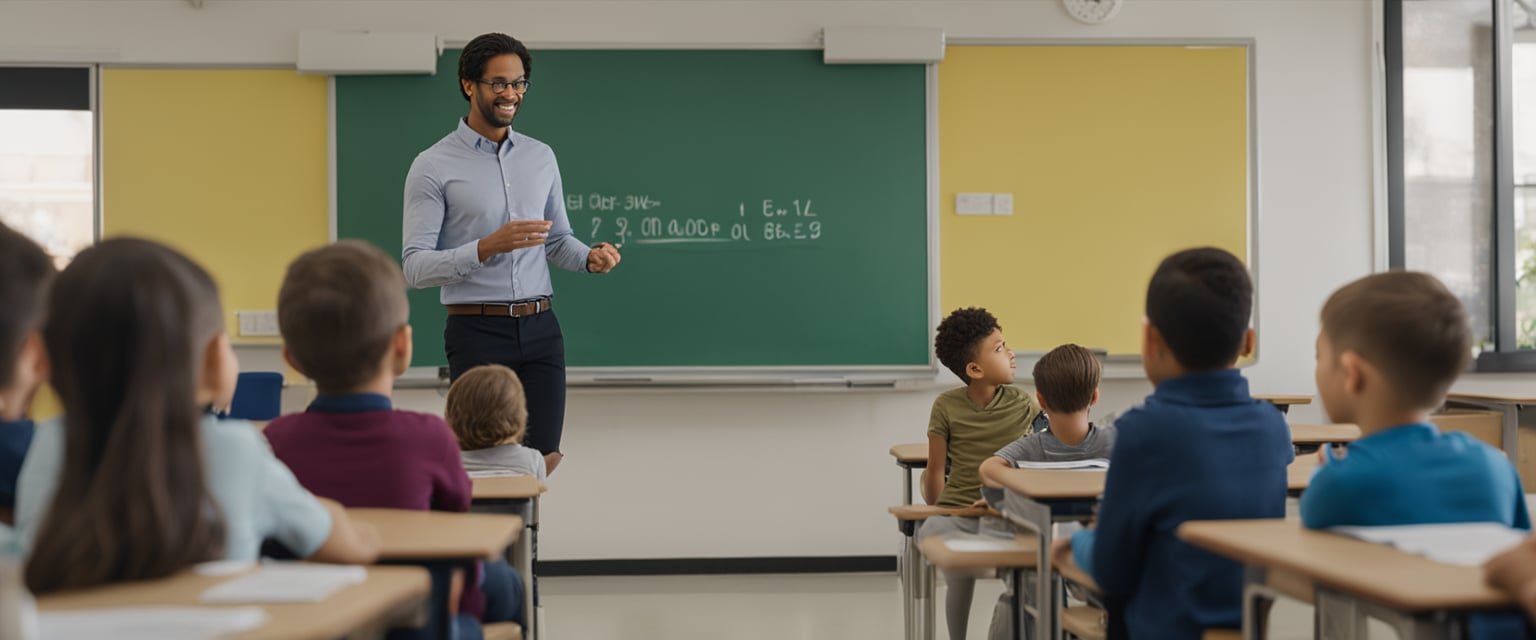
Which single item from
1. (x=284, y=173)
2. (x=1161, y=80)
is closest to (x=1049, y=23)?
(x=1161, y=80)

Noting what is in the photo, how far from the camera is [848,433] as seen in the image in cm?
534

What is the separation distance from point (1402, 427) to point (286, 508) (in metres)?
1.58

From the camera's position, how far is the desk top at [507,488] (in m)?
2.56

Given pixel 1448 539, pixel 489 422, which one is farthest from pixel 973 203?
pixel 1448 539

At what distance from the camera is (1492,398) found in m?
4.86

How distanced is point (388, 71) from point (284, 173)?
1.93 feet

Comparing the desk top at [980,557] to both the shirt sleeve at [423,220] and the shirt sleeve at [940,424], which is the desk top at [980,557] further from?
the shirt sleeve at [423,220]

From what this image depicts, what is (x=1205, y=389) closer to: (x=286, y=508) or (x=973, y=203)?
(x=286, y=508)

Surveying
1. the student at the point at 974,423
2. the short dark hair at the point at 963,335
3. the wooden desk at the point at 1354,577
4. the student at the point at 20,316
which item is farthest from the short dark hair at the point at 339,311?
the short dark hair at the point at 963,335

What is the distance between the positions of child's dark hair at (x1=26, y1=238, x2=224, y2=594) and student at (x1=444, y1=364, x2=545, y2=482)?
1.52m

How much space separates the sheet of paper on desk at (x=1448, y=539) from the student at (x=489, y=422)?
6.23ft

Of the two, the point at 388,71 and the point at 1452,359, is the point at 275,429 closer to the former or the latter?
the point at 1452,359

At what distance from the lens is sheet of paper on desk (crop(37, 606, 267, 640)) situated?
1214mm

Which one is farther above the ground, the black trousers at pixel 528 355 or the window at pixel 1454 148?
the window at pixel 1454 148
